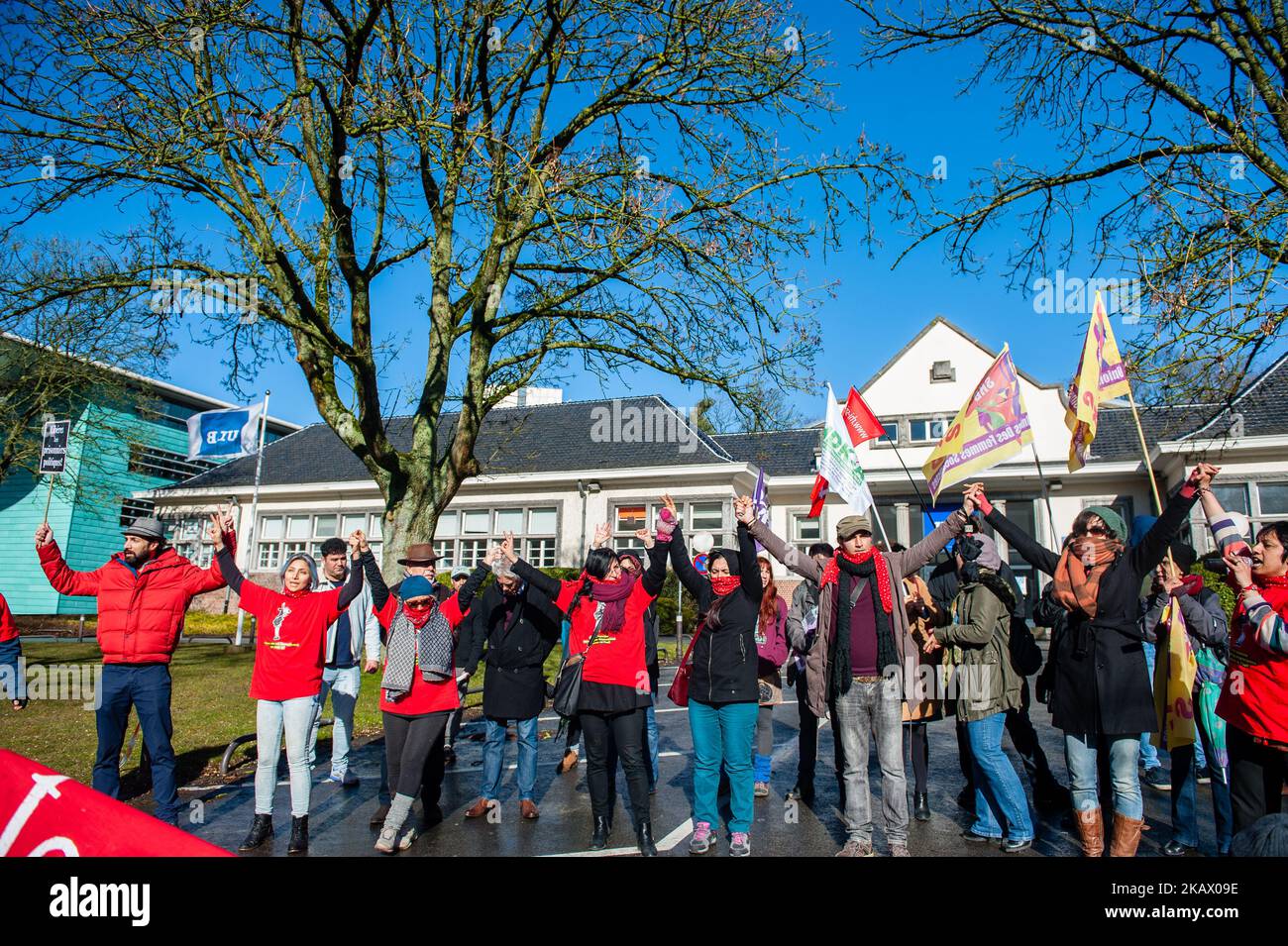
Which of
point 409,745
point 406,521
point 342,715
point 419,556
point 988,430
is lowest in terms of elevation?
point 342,715

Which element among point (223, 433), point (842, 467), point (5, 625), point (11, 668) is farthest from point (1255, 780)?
point (223, 433)

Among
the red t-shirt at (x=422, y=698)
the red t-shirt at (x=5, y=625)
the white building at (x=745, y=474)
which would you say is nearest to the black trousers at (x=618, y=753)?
the red t-shirt at (x=422, y=698)

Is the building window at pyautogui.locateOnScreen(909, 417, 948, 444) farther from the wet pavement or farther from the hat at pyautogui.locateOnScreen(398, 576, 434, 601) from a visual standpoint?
the hat at pyautogui.locateOnScreen(398, 576, 434, 601)

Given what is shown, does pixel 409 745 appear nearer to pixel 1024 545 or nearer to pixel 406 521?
pixel 1024 545

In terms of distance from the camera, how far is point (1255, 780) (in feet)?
13.9

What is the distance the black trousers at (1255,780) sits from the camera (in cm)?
419

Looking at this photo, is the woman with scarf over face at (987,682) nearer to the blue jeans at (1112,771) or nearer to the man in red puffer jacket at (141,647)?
the blue jeans at (1112,771)

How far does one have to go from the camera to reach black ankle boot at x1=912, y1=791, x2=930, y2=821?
21.6 ft

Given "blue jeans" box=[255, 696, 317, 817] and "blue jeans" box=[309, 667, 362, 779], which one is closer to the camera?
"blue jeans" box=[255, 696, 317, 817]

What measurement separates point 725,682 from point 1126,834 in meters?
2.52

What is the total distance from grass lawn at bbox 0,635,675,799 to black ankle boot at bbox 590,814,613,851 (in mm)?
4348

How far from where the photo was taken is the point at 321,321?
35.7 feet

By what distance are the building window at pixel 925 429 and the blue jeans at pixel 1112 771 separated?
69.3 feet

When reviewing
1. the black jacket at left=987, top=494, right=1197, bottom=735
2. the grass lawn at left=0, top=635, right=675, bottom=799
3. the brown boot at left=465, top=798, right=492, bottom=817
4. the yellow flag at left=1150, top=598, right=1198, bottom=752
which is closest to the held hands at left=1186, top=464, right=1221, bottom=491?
the black jacket at left=987, top=494, right=1197, bottom=735
